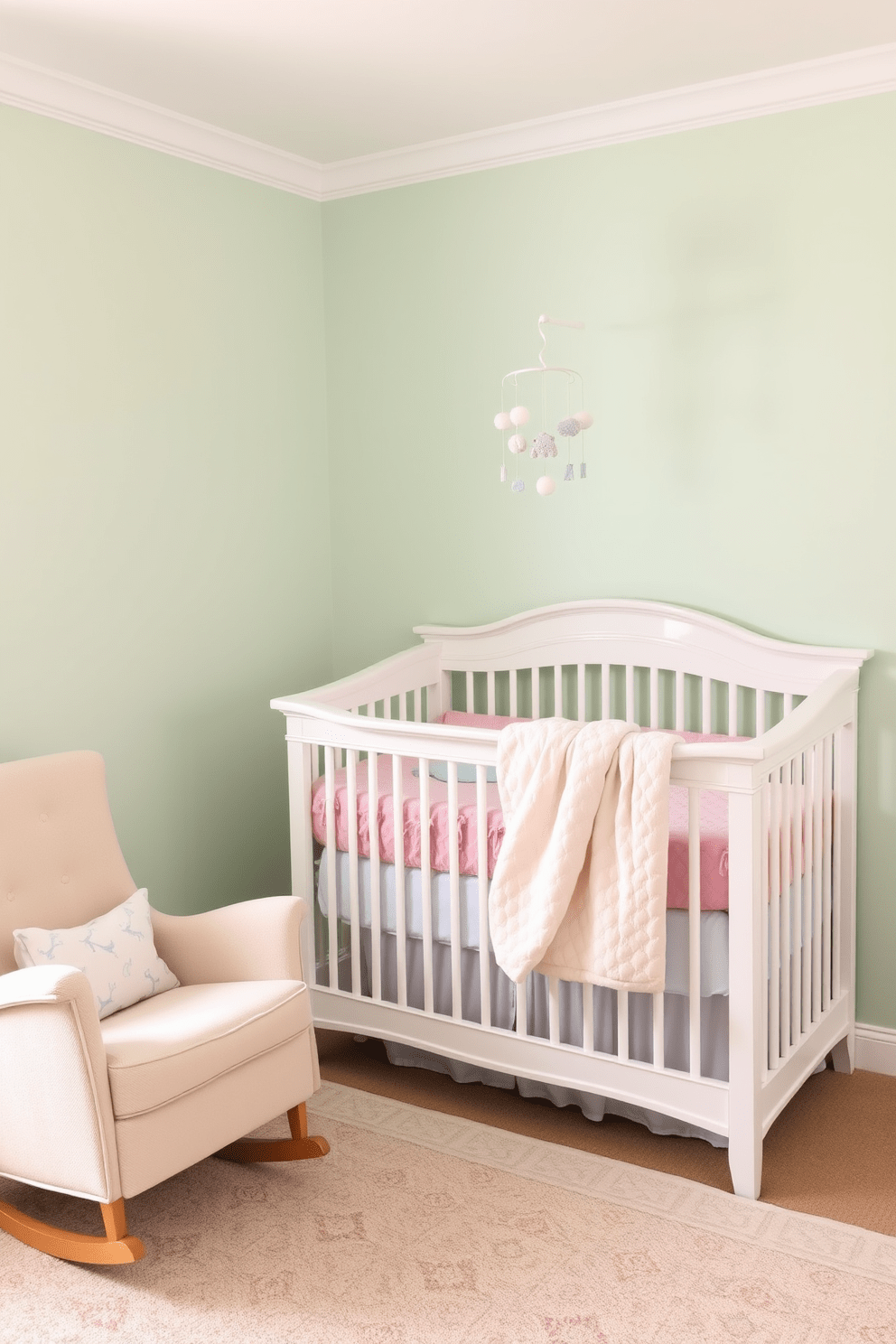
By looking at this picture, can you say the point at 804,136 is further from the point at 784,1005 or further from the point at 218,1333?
the point at 218,1333

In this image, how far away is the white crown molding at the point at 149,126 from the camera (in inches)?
105

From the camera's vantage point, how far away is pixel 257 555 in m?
3.43

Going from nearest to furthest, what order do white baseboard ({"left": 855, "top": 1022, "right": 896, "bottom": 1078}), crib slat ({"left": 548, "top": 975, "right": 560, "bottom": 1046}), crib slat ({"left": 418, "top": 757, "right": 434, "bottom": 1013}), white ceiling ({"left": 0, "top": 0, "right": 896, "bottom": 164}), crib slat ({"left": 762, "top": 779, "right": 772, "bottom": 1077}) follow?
crib slat ({"left": 762, "top": 779, "right": 772, "bottom": 1077}) → white ceiling ({"left": 0, "top": 0, "right": 896, "bottom": 164}) → crib slat ({"left": 548, "top": 975, "right": 560, "bottom": 1046}) → crib slat ({"left": 418, "top": 757, "right": 434, "bottom": 1013}) → white baseboard ({"left": 855, "top": 1022, "right": 896, "bottom": 1078})

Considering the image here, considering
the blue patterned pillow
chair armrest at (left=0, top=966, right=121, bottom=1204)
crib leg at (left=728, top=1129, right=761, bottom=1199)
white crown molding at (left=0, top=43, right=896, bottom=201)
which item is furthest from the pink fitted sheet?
white crown molding at (left=0, top=43, right=896, bottom=201)

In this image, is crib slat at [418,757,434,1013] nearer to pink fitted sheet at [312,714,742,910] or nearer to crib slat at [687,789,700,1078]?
pink fitted sheet at [312,714,742,910]

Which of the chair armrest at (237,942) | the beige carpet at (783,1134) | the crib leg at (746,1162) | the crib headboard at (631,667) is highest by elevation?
the crib headboard at (631,667)

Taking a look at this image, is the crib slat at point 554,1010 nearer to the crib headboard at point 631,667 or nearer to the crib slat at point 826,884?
the crib slat at point 826,884

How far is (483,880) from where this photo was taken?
2.58 meters

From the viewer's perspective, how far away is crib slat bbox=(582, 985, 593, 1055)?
2473 mm

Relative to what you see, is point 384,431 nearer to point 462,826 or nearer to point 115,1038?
point 462,826

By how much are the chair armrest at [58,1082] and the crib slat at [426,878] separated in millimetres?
867

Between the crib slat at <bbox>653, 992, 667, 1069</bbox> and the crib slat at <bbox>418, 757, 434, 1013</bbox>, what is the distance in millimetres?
556

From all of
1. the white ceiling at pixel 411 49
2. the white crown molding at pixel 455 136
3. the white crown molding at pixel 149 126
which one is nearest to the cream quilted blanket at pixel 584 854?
the white ceiling at pixel 411 49

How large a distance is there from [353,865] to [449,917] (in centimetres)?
27
